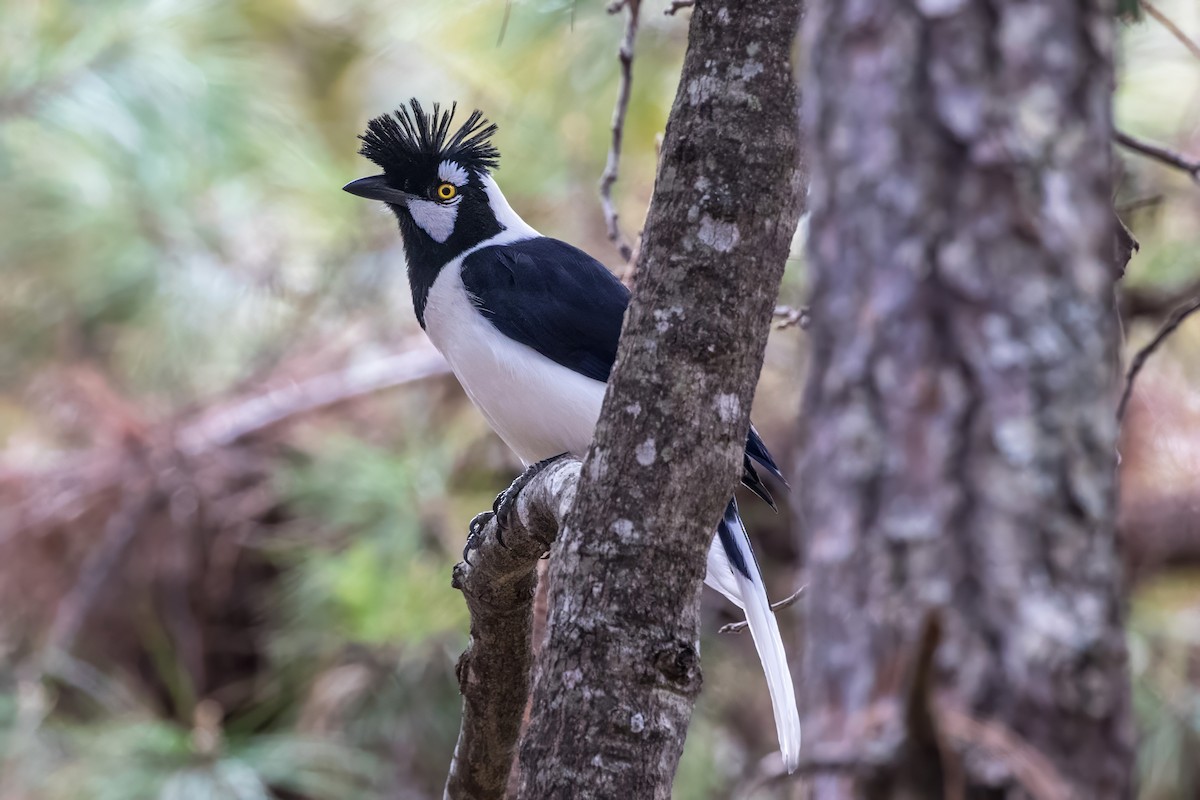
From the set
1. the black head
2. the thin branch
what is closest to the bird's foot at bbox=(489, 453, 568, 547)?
the black head

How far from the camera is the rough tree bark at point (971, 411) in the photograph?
97cm

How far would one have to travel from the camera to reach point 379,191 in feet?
11.3

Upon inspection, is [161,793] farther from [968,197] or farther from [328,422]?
[968,197]

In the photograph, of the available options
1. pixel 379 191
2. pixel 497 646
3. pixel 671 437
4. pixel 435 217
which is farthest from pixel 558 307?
pixel 671 437

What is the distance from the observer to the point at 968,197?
1.01 metres

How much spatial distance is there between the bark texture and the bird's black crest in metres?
1.62

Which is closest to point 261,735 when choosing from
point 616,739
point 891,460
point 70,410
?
point 70,410

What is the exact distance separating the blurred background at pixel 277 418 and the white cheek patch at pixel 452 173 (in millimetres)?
678

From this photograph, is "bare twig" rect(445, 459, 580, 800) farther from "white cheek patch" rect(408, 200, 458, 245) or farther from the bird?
"white cheek patch" rect(408, 200, 458, 245)

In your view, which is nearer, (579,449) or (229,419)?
(579,449)

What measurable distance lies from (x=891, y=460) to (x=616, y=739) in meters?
0.78

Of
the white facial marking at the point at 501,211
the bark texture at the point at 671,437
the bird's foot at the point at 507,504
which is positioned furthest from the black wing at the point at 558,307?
the bark texture at the point at 671,437

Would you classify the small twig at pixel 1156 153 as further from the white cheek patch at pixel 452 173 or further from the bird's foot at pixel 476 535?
the white cheek patch at pixel 452 173

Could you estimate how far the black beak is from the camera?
135 inches
